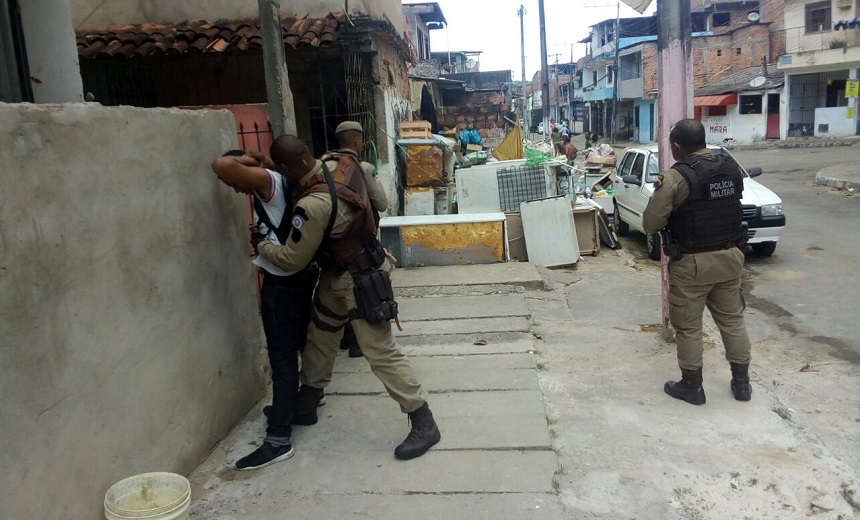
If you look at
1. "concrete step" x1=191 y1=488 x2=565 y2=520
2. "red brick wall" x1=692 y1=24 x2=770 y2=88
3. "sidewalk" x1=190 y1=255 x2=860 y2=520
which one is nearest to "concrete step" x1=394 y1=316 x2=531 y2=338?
"sidewalk" x1=190 y1=255 x2=860 y2=520

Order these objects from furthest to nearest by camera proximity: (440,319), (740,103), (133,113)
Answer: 1. (740,103)
2. (440,319)
3. (133,113)

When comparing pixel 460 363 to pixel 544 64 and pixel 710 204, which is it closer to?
pixel 710 204

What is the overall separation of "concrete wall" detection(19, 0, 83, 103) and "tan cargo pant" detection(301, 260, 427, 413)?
2177 millimetres

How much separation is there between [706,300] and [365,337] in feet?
7.30

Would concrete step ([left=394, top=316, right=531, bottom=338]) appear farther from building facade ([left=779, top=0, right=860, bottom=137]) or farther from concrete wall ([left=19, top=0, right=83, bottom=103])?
building facade ([left=779, top=0, right=860, bottom=137])

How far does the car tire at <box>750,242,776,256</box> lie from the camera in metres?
9.12

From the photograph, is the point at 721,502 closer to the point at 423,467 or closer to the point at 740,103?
the point at 423,467

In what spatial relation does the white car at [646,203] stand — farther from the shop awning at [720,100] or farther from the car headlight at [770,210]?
the shop awning at [720,100]

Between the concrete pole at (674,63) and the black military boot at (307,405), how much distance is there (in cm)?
282

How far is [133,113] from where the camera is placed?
3.01 metres

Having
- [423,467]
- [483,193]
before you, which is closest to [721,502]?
[423,467]

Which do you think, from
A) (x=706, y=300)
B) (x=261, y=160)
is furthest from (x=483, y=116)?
(x=261, y=160)

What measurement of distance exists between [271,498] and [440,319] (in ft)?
9.99

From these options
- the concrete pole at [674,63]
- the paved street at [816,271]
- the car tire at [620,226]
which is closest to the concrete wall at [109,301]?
the concrete pole at [674,63]
